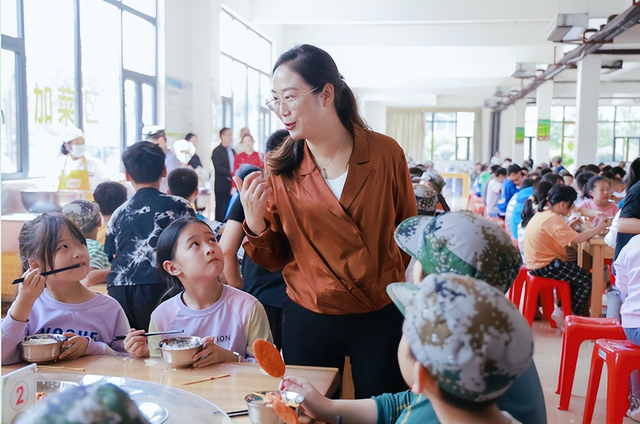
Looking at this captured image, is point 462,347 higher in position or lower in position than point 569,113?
lower

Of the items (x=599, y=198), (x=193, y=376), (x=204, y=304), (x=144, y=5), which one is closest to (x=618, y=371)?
(x=204, y=304)

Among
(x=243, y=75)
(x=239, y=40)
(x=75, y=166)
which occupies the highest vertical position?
(x=239, y=40)

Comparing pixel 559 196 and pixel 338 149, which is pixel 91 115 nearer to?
pixel 559 196

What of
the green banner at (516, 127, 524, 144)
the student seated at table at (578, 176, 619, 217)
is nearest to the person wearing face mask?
the student seated at table at (578, 176, 619, 217)

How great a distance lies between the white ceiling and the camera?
32.0 ft

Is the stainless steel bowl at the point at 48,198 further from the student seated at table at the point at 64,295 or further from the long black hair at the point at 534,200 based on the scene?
the long black hair at the point at 534,200

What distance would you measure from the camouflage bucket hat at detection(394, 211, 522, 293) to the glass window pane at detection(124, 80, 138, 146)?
256 inches

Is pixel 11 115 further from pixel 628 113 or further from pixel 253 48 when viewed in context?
pixel 628 113

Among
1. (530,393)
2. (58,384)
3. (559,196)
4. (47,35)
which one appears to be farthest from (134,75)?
(530,393)

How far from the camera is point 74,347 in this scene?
1.68 metres

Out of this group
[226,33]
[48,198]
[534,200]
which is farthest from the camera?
[226,33]

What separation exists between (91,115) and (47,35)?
3.36 feet

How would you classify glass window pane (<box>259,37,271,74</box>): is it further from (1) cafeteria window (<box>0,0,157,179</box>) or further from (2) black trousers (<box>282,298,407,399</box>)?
(2) black trousers (<box>282,298,407,399</box>)

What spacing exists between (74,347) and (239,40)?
30.6 ft
